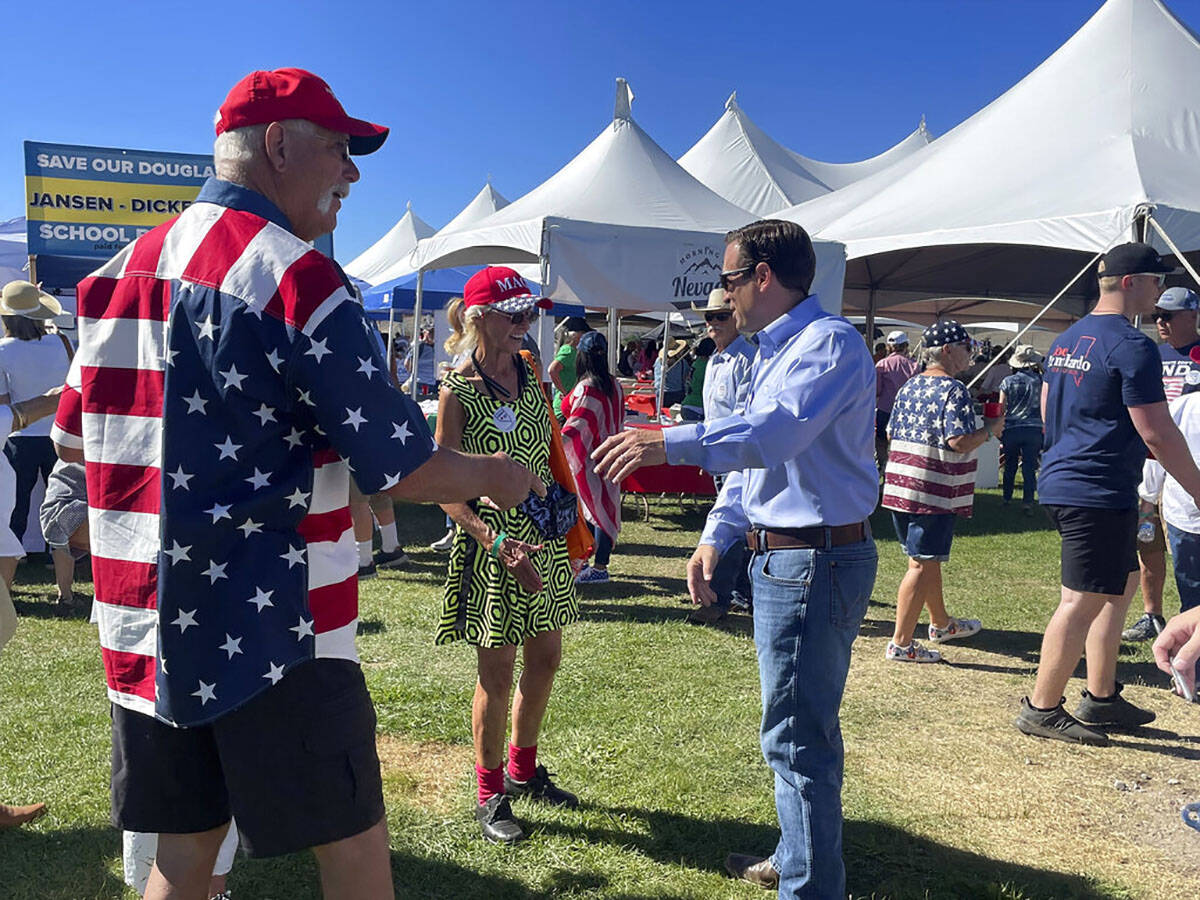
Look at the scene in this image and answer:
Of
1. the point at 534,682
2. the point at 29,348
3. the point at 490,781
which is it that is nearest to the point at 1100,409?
the point at 534,682

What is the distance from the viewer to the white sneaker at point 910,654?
18.6 ft

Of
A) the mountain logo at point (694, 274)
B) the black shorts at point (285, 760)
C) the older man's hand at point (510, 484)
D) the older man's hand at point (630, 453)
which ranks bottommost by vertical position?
the black shorts at point (285, 760)

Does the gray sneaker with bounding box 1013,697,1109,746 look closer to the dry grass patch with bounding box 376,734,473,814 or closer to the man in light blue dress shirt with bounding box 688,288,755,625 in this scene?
the man in light blue dress shirt with bounding box 688,288,755,625

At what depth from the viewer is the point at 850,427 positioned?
2.52 m

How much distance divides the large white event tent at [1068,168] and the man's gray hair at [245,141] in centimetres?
845

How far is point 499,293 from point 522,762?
1763 millimetres

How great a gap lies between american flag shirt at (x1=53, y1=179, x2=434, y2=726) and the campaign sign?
27.0ft

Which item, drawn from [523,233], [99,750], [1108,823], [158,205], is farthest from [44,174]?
[1108,823]

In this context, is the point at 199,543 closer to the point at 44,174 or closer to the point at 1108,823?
the point at 1108,823

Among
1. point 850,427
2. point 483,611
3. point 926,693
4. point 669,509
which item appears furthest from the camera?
point 669,509

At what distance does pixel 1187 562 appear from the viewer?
4.85 meters

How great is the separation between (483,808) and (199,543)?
2061 millimetres

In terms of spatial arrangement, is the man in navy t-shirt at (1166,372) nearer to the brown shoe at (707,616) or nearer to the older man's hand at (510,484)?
the brown shoe at (707,616)

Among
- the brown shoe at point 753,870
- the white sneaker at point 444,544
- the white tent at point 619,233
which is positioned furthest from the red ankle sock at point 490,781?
the white tent at point 619,233
